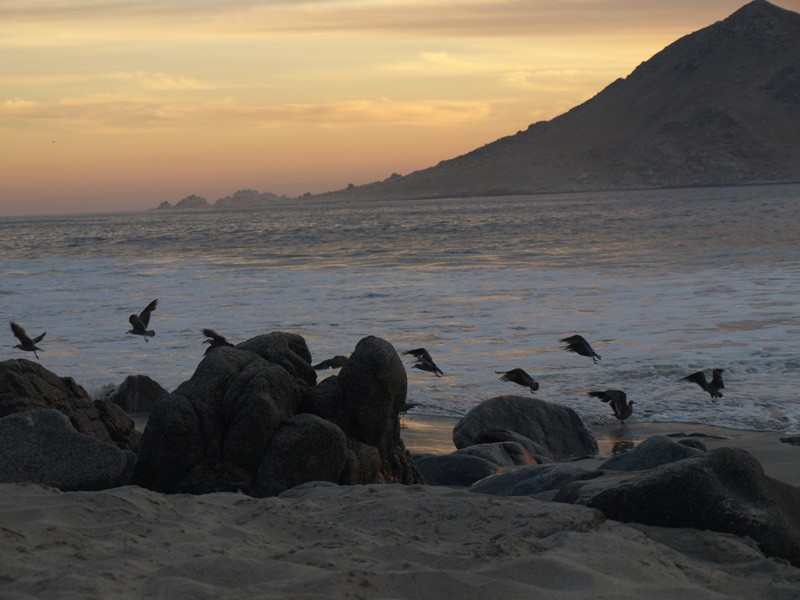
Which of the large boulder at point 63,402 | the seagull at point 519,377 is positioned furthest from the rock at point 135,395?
the seagull at point 519,377

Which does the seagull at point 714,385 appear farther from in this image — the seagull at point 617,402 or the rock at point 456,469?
the rock at point 456,469

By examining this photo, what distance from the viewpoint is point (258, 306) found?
1917 centimetres

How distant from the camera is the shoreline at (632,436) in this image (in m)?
7.36

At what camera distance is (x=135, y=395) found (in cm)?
987

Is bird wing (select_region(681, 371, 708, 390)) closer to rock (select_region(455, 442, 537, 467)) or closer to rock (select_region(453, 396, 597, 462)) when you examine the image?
rock (select_region(453, 396, 597, 462))

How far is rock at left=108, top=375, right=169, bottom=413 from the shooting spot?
32.2ft

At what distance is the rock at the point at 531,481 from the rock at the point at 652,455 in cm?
23

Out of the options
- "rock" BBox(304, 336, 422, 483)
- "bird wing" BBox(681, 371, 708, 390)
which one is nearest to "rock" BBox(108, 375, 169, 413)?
"rock" BBox(304, 336, 422, 483)

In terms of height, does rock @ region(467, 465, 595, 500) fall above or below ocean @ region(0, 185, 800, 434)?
above

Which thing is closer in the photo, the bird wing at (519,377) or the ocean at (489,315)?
the bird wing at (519,377)

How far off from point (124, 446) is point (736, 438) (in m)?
4.91

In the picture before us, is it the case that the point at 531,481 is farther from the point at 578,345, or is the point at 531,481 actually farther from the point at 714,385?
the point at 714,385

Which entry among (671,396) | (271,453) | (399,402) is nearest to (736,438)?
(671,396)

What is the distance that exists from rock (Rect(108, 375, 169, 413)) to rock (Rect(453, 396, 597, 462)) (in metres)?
3.14
